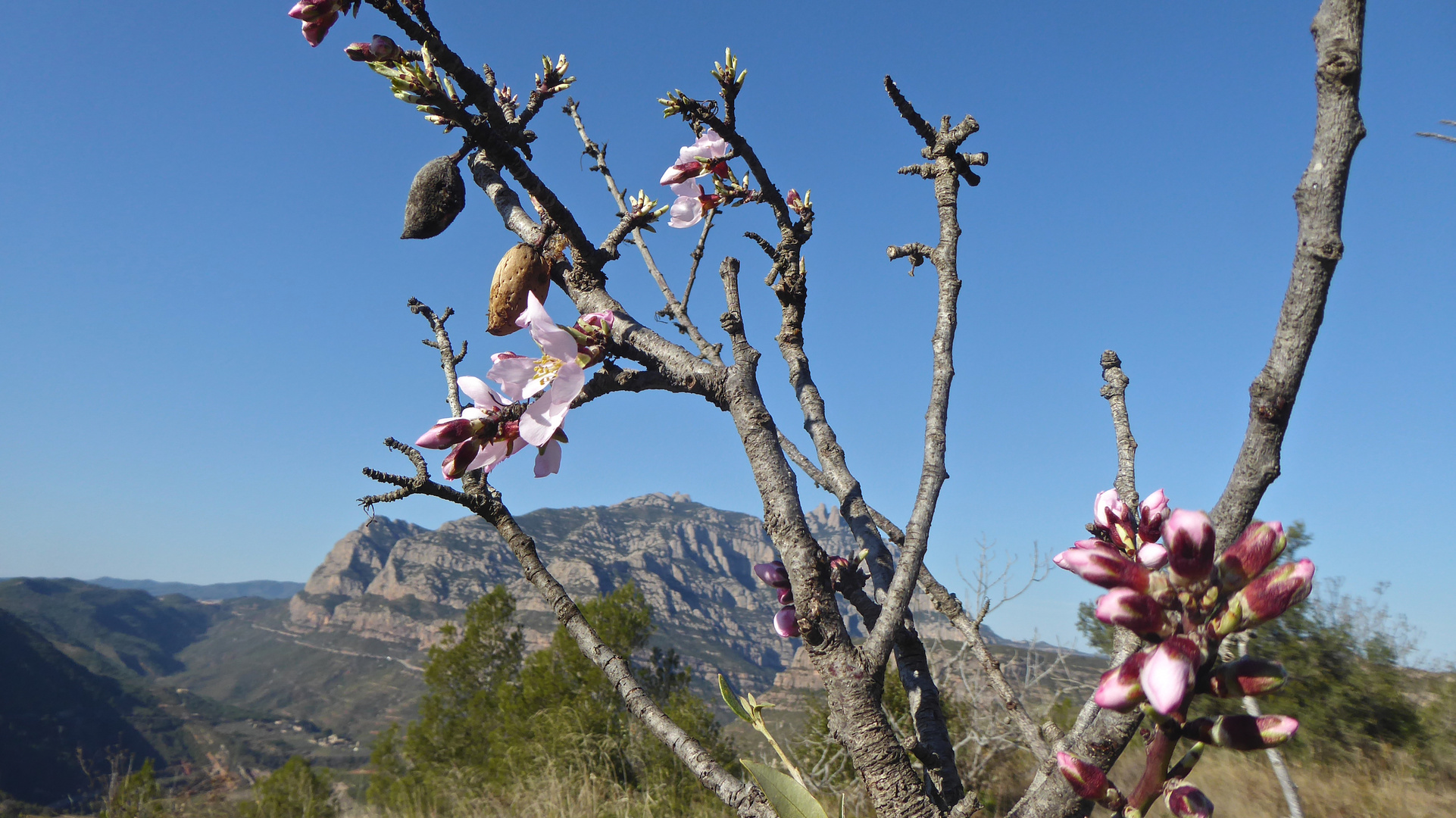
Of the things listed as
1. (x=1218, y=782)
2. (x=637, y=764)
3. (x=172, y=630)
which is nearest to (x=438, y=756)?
(x=637, y=764)

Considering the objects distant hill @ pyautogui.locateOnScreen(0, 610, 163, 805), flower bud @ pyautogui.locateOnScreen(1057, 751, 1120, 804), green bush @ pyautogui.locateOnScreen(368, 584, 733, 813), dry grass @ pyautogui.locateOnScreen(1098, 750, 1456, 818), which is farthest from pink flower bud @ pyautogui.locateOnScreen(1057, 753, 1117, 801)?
distant hill @ pyautogui.locateOnScreen(0, 610, 163, 805)

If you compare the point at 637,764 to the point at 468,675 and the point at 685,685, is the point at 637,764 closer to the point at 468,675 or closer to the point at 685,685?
the point at 685,685

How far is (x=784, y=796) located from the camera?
0.77 m

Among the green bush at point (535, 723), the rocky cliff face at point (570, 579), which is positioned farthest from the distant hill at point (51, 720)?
the green bush at point (535, 723)

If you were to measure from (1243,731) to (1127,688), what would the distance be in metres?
0.13

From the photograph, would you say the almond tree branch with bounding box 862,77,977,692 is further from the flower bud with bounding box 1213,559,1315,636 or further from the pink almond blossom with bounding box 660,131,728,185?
the pink almond blossom with bounding box 660,131,728,185

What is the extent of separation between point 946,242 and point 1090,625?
1415cm

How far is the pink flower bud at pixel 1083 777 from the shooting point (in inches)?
26.2

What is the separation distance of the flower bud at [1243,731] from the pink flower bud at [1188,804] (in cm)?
5

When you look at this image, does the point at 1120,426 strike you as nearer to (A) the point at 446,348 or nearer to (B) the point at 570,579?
(A) the point at 446,348

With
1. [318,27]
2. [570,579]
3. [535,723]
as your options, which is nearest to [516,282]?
[318,27]

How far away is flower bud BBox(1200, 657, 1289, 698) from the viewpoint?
603 millimetres

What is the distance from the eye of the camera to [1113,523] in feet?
3.60

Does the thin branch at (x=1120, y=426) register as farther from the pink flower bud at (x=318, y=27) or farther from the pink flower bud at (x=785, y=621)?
the pink flower bud at (x=318, y=27)
